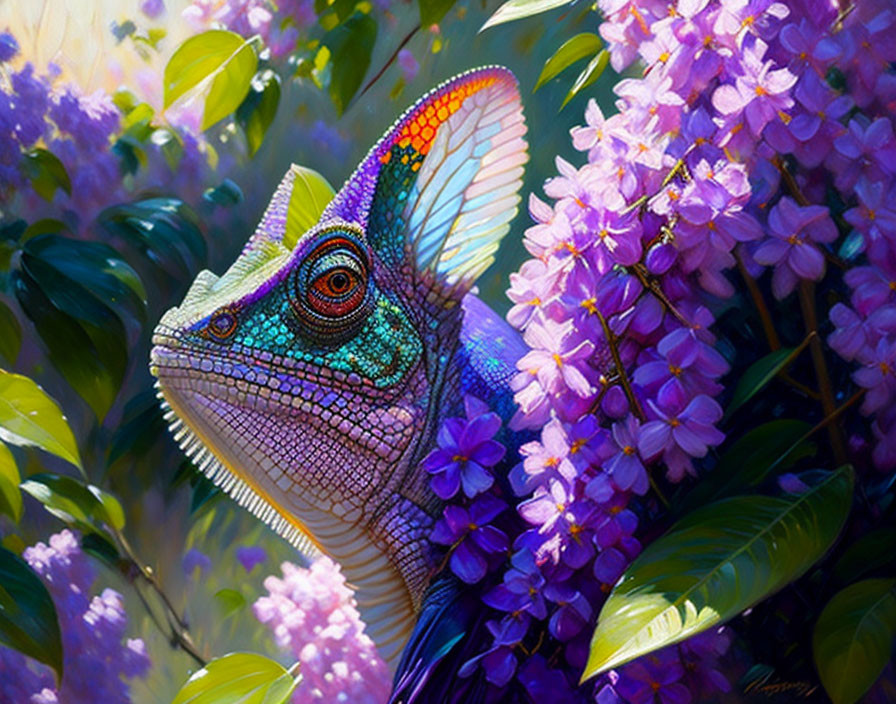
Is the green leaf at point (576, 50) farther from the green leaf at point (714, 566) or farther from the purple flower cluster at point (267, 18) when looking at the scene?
the green leaf at point (714, 566)

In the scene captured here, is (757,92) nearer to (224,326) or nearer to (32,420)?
(224,326)

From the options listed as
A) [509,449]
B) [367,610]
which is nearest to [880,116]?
[509,449]

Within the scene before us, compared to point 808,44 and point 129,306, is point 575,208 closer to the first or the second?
point 808,44

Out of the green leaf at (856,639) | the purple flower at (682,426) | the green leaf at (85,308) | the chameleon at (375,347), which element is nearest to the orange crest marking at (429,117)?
the chameleon at (375,347)

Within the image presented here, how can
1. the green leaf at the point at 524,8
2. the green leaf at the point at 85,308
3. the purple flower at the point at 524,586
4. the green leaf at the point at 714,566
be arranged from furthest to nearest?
the green leaf at the point at 85,308, the green leaf at the point at 524,8, the purple flower at the point at 524,586, the green leaf at the point at 714,566

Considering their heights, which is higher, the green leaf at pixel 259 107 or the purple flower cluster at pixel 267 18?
the purple flower cluster at pixel 267 18

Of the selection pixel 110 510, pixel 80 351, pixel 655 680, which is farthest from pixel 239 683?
pixel 655 680
